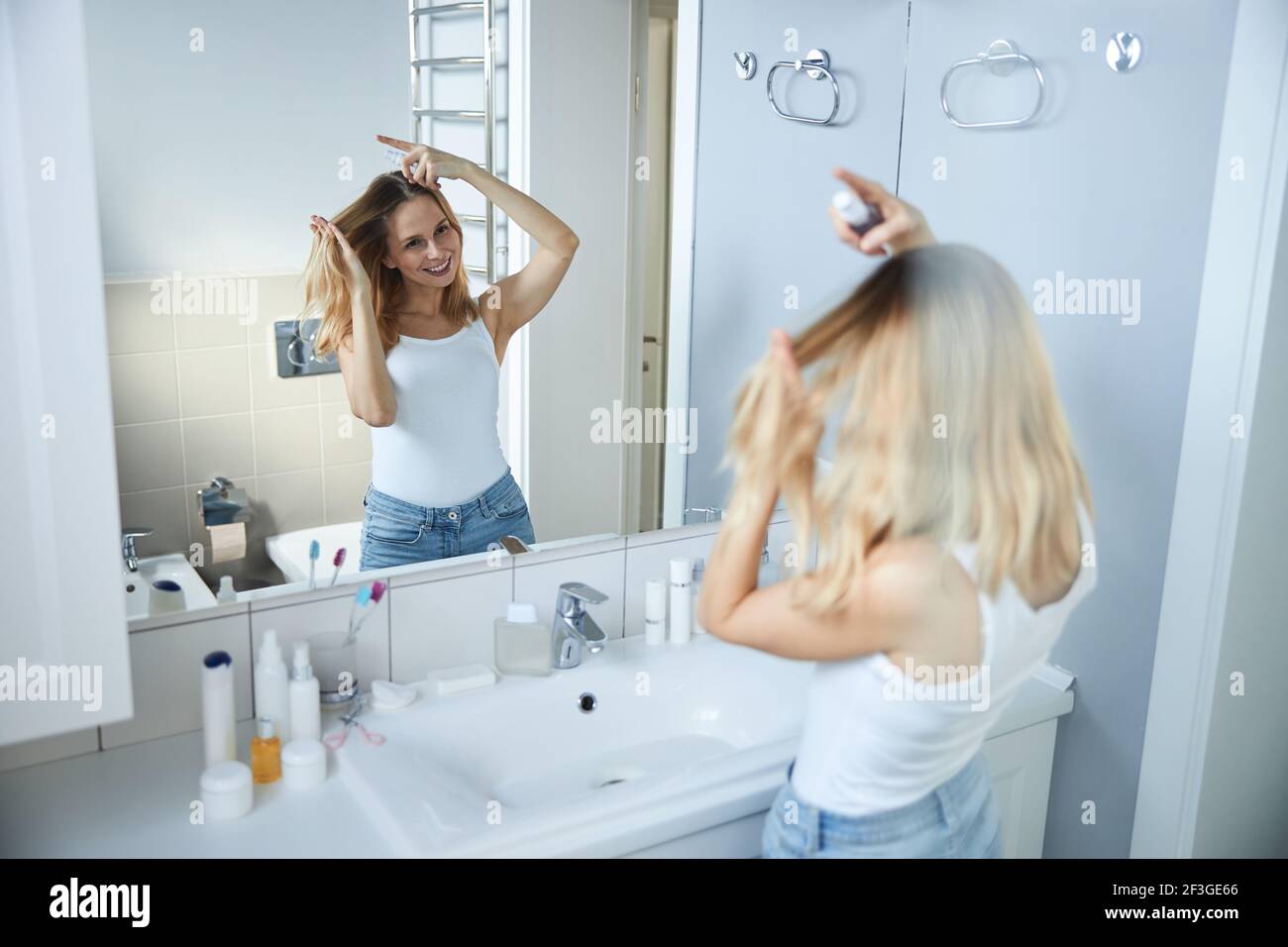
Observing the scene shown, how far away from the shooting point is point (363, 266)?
1562 millimetres

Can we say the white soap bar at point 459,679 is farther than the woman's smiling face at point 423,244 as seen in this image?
Yes

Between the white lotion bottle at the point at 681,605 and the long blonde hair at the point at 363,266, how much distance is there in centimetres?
61

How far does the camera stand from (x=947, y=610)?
47.4 inches

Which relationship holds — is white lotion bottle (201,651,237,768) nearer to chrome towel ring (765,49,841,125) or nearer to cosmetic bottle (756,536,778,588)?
cosmetic bottle (756,536,778,588)

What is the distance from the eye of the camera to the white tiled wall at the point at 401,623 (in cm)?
153

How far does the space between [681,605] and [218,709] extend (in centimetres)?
75

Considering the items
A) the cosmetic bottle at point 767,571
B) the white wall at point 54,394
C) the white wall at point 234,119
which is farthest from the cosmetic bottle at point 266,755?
the cosmetic bottle at point 767,571

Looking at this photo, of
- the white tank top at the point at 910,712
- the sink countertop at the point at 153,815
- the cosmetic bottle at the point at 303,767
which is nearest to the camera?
the white tank top at the point at 910,712

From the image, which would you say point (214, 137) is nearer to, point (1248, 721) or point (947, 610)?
point (947, 610)

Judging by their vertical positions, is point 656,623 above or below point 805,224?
below

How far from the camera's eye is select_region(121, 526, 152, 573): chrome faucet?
148cm

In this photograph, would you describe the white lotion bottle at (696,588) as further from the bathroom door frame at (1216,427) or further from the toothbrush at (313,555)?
the bathroom door frame at (1216,427)
